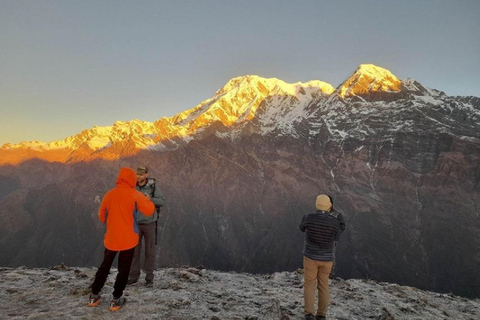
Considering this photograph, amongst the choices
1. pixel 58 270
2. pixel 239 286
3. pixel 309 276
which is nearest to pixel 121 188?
pixel 309 276

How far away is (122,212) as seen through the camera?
838 cm

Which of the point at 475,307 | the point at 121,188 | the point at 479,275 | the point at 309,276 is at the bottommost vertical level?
the point at 479,275

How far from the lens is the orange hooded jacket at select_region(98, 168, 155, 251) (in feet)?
27.4

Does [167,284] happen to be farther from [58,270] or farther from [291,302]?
[58,270]

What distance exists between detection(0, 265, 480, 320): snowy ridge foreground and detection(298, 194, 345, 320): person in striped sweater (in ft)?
3.22

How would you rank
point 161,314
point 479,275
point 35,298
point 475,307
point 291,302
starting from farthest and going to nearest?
1. point 479,275
2. point 475,307
3. point 291,302
4. point 35,298
5. point 161,314

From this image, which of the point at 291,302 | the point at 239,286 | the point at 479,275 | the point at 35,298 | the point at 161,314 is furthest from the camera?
the point at 479,275

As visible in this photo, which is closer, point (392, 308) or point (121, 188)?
point (121, 188)

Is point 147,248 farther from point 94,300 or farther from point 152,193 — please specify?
point 94,300

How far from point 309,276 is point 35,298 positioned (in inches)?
331

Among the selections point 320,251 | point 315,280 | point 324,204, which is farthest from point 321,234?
point 315,280

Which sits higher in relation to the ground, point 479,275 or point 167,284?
point 167,284

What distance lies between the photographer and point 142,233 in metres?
11.1

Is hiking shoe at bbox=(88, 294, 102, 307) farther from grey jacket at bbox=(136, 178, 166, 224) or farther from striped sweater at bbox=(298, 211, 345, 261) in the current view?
striped sweater at bbox=(298, 211, 345, 261)
